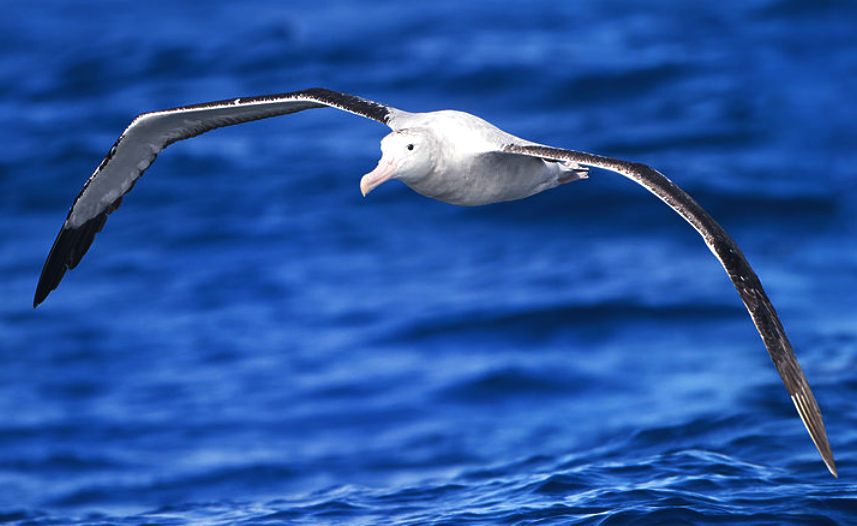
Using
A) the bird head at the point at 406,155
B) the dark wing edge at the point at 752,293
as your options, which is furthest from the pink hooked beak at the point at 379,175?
the dark wing edge at the point at 752,293

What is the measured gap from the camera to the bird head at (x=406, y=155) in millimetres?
9625

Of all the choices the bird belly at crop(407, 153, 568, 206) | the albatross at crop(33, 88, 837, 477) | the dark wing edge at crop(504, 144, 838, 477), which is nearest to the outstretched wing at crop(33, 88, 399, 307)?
the albatross at crop(33, 88, 837, 477)

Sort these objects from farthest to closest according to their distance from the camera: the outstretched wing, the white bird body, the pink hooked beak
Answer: the outstretched wing, the white bird body, the pink hooked beak

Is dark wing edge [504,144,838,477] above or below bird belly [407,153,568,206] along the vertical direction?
below

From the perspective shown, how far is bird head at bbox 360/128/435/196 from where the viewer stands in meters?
9.62

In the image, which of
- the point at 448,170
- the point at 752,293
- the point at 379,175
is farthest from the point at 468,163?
the point at 752,293

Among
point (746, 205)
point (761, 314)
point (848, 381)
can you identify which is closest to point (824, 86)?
point (746, 205)

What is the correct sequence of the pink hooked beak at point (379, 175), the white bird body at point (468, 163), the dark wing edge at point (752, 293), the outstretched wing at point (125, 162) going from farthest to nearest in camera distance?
1. the outstretched wing at point (125, 162)
2. the white bird body at point (468, 163)
3. the pink hooked beak at point (379, 175)
4. the dark wing edge at point (752, 293)

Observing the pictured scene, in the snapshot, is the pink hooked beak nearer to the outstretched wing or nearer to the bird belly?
the bird belly

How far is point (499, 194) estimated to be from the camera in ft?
34.6

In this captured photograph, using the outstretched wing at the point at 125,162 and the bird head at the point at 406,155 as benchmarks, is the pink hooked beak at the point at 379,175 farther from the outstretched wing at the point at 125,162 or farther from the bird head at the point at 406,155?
the outstretched wing at the point at 125,162

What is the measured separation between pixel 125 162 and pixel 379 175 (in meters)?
3.49

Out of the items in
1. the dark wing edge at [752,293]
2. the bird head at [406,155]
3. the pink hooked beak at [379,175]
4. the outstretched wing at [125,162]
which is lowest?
the dark wing edge at [752,293]

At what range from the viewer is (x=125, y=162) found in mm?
12039
